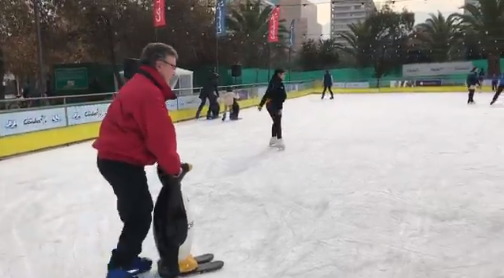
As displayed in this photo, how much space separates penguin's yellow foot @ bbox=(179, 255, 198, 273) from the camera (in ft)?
9.71

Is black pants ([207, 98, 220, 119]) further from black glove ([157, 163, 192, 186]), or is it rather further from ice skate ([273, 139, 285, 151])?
black glove ([157, 163, 192, 186])

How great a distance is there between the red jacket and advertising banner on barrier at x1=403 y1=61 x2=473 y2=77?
35984 mm

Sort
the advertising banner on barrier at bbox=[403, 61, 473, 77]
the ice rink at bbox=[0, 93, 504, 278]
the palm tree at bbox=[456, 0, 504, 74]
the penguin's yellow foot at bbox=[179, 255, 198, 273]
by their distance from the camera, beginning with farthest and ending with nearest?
the advertising banner on barrier at bbox=[403, 61, 473, 77], the palm tree at bbox=[456, 0, 504, 74], the ice rink at bbox=[0, 93, 504, 278], the penguin's yellow foot at bbox=[179, 255, 198, 273]

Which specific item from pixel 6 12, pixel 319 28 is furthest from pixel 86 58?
pixel 319 28

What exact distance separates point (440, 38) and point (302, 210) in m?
38.3

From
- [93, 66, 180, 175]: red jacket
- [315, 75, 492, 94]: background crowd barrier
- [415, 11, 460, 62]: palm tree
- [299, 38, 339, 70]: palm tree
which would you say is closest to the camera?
[93, 66, 180, 175]: red jacket

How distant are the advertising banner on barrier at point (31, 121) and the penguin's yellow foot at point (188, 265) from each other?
630cm

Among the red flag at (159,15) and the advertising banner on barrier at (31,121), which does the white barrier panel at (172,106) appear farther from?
the advertising banner on barrier at (31,121)

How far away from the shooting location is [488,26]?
31.8 m

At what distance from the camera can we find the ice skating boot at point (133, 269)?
8.98 feet

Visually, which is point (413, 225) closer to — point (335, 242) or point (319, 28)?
point (335, 242)

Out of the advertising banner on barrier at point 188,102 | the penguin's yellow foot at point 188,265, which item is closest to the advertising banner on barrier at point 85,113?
the advertising banner on barrier at point 188,102

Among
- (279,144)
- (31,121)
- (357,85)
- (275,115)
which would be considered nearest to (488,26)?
(357,85)

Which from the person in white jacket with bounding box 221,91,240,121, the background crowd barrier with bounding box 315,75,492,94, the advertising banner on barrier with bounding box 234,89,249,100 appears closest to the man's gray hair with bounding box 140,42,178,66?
the person in white jacket with bounding box 221,91,240,121
